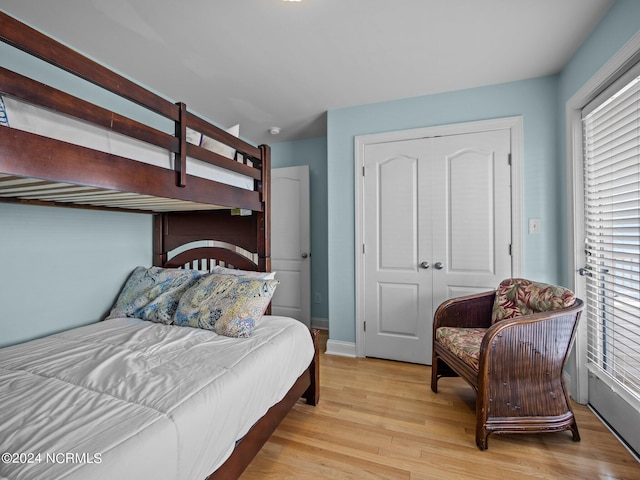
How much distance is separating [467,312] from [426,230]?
30.3 inches

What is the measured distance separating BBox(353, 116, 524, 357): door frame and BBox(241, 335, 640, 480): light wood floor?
0.93m

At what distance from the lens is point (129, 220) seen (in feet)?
7.81

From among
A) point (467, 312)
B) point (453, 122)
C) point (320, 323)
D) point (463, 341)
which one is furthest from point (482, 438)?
point (320, 323)

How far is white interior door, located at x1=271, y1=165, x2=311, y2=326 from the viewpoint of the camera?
3.69m

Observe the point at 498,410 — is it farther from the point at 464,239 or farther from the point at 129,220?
the point at 129,220

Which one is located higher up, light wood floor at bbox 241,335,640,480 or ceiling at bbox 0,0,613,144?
ceiling at bbox 0,0,613,144

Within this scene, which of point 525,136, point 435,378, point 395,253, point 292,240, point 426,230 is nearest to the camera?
point 435,378

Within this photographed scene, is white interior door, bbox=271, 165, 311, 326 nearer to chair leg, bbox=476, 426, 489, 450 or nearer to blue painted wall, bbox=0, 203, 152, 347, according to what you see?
blue painted wall, bbox=0, 203, 152, 347

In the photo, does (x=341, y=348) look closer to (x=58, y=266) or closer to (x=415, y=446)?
(x=415, y=446)

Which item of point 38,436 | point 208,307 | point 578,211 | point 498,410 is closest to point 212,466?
point 38,436

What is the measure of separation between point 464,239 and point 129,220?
2774mm

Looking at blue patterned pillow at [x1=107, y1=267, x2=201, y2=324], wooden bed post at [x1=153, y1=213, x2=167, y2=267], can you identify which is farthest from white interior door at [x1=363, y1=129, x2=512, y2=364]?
wooden bed post at [x1=153, y1=213, x2=167, y2=267]

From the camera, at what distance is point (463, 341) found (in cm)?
191

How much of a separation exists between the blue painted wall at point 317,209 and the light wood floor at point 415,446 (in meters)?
1.73
